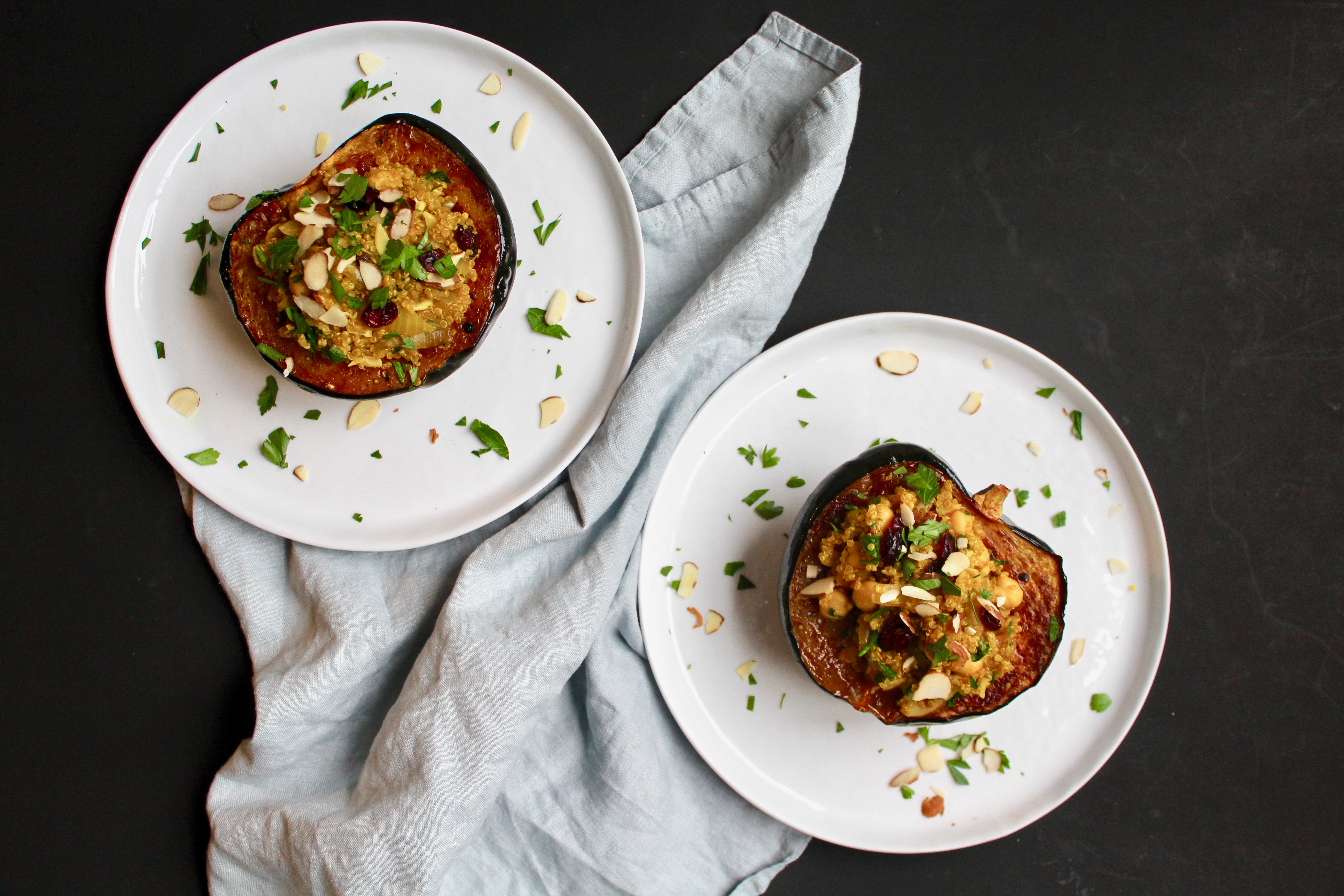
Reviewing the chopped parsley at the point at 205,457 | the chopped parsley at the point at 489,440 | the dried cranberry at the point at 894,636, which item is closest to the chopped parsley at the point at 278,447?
the chopped parsley at the point at 205,457

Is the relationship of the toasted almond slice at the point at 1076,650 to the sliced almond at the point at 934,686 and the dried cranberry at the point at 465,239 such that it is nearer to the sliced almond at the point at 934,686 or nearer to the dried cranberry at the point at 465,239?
the sliced almond at the point at 934,686

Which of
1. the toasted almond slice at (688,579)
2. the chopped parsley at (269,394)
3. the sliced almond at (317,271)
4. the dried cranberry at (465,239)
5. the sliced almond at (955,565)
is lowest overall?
the toasted almond slice at (688,579)

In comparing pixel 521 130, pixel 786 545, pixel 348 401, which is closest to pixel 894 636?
pixel 786 545

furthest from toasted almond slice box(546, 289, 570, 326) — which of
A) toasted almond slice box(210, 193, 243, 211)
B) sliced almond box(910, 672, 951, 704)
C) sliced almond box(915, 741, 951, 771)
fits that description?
sliced almond box(915, 741, 951, 771)

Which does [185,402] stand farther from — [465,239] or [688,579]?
[688,579]

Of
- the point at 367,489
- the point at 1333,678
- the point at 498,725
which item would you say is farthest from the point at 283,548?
the point at 1333,678

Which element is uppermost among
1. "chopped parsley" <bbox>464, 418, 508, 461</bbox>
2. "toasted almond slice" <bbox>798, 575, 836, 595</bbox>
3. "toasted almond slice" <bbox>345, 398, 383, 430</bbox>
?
"toasted almond slice" <bbox>345, 398, 383, 430</bbox>

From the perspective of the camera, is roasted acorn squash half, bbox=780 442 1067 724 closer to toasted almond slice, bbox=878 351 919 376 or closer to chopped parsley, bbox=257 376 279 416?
toasted almond slice, bbox=878 351 919 376
